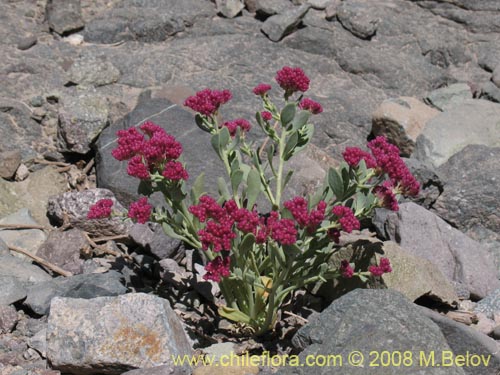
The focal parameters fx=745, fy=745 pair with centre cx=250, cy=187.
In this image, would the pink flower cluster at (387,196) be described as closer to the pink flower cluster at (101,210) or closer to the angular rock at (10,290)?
the pink flower cluster at (101,210)

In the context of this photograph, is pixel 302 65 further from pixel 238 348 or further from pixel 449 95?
pixel 238 348

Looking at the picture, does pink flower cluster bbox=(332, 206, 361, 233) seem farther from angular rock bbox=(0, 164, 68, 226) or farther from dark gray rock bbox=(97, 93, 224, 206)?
angular rock bbox=(0, 164, 68, 226)

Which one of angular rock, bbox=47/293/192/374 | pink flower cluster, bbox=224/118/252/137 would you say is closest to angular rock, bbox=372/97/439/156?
pink flower cluster, bbox=224/118/252/137

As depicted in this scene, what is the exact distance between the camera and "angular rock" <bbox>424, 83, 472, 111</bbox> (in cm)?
632

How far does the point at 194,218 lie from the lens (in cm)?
367

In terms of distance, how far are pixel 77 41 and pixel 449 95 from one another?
10.4ft

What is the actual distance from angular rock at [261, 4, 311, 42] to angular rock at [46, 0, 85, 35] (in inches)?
63.3

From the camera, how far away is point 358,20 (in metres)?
6.88

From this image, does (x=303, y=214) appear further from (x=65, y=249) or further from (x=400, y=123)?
(x=400, y=123)

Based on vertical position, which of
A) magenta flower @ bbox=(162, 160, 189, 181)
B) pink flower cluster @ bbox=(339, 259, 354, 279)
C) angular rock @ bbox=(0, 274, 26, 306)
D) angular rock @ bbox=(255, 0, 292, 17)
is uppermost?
magenta flower @ bbox=(162, 160, 189, 181)

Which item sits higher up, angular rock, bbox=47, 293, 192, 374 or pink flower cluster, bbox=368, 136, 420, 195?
pink flower cluster, bbox=368, 136, 420, 195

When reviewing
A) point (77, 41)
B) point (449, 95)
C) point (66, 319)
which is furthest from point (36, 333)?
point (449, 95)

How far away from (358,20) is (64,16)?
2.63 metres

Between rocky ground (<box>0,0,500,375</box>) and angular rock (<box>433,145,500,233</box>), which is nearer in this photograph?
rocky ground (<box>0,0,500,375</box>)
